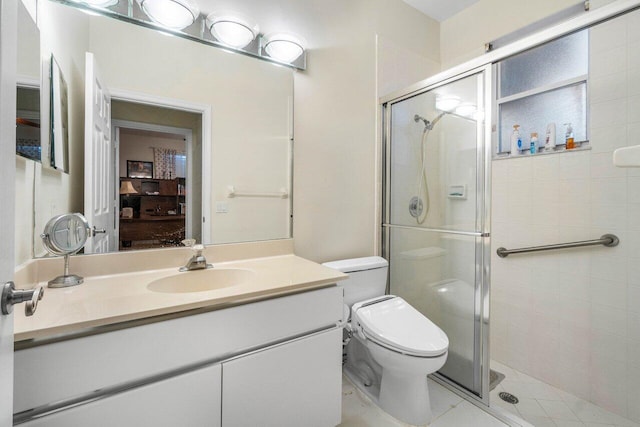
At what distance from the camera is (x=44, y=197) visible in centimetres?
107

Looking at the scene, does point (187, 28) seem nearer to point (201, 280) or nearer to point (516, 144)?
point (201, 280)

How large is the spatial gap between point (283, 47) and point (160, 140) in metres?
0.84

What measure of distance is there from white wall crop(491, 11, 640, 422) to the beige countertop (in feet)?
4.70

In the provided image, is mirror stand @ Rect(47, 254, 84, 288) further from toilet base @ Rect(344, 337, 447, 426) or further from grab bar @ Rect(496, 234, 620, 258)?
grab bar @ Rect(496, 234, 620, 258)

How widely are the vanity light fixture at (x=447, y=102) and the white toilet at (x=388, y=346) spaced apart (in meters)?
1.02

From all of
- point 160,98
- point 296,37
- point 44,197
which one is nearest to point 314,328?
point 44,197

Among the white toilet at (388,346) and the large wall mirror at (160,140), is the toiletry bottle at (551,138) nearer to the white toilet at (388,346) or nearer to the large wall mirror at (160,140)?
the white toilet at (388,346)

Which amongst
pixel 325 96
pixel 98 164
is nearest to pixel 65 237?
pixel 98 164

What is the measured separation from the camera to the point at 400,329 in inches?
57.2

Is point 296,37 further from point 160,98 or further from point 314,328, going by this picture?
point 314,328

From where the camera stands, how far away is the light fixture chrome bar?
1220 millimetres

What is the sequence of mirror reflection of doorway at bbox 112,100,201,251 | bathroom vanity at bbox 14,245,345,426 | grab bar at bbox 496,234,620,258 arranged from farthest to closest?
grab bar at bbox 496,234,620,258 < mirror reflection of doorway at bbox 112,100,201,251 < bathroom vanity at bbox 14,245,345,426

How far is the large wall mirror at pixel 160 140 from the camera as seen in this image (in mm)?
1150

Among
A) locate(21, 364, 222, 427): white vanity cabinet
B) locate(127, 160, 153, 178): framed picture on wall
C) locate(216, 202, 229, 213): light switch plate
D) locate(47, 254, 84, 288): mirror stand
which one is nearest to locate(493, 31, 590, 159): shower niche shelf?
locate(216, 202, 229, 213): light switch plate
